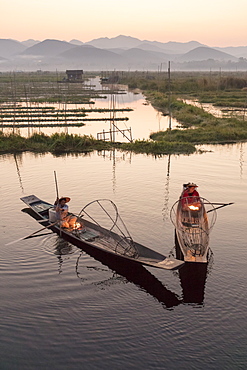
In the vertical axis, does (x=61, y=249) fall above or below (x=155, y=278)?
above

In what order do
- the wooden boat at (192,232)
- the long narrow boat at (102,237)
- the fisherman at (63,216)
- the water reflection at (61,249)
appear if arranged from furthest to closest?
the fisherman at (63,216)
the water reflection at (61,249)
the wooden boat at (192,232)
the long narrow boat at (102,237)

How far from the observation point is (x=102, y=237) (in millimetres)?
11336

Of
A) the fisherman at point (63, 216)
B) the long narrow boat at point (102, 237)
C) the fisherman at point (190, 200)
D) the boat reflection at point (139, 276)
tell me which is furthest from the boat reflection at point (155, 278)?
the fisherman at point (190, 200)

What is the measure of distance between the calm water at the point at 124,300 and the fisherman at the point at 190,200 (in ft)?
4.23

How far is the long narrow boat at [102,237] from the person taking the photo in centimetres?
937

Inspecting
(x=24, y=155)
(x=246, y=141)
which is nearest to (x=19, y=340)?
(x=24, y=155)

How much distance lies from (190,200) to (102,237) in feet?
9.17

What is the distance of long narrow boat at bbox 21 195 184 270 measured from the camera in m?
9.37

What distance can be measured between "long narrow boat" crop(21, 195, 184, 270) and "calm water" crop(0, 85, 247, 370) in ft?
1.40

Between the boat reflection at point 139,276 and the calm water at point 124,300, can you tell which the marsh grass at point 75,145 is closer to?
the calm water at point 124,300

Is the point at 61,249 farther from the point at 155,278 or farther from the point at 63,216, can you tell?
the point at 155,278

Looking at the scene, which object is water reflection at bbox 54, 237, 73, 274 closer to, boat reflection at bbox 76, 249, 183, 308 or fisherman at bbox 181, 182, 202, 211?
boat reflection at bbox 76, 249, 183, 308

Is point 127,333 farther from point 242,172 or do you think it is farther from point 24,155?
point 24,155

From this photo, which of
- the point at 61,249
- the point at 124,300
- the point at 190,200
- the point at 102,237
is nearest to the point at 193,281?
the point at 124,300
